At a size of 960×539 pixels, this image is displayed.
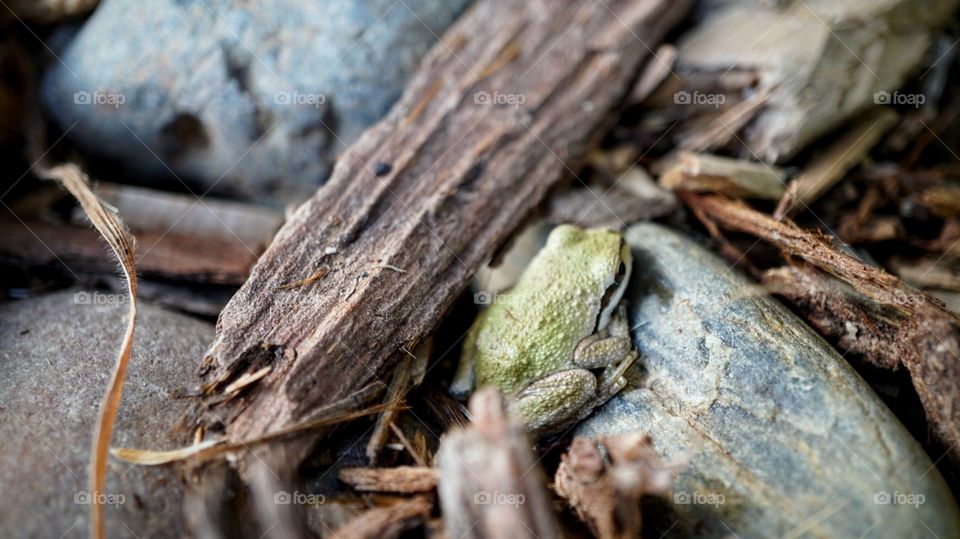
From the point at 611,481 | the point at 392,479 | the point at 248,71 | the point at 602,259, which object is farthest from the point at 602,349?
the point at 248,71

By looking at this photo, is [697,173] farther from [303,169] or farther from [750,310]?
[303,169]

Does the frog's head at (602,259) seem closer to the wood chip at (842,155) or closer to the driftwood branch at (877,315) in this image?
the driftwood branch at (877,315)

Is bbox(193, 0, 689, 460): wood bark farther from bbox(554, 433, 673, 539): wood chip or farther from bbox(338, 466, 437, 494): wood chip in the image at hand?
bbox(554, 433, 673, 539): wood chip

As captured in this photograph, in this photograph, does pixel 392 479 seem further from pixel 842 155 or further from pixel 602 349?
pixel 842 155

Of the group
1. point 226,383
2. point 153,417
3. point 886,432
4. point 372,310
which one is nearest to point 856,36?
point 886,432

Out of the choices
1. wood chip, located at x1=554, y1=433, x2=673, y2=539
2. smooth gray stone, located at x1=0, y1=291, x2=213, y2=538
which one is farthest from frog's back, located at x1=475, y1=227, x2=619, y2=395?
smooth gray stone, located at x1=0, y1=291, x2=213, y2=538

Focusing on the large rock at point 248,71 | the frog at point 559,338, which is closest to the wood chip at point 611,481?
the frog at point 559,338

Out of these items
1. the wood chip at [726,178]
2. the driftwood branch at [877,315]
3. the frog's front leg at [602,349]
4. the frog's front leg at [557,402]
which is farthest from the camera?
the wood chip at [726,178]
